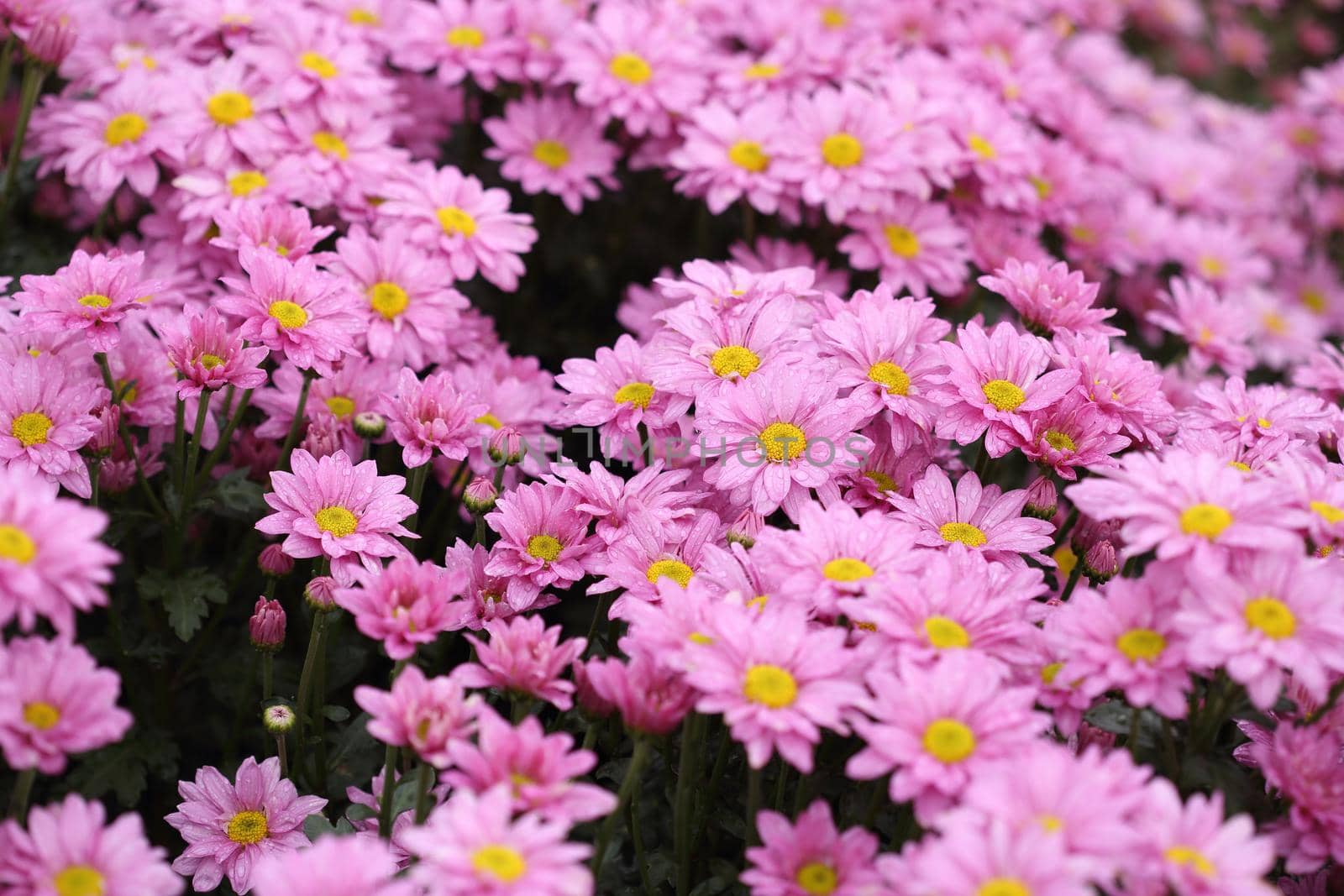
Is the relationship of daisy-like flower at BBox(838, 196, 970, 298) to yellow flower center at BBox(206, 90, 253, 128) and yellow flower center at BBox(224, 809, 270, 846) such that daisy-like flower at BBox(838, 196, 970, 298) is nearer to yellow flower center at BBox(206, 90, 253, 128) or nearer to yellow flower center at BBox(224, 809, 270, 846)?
yellow flower center at BBox(206, 90, 253, 128)

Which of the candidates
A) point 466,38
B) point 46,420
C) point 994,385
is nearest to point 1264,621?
point 994,385

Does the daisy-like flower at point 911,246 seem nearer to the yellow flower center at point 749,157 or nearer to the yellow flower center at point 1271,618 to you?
the yellow flower center at point 749,157

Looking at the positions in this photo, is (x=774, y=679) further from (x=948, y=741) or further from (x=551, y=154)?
(x=551, y=154)

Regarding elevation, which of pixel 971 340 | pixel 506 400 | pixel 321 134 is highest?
pixel 971 340

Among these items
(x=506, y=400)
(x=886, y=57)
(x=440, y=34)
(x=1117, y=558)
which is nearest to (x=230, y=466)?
(x=506, y=400)

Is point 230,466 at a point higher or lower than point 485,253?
lower

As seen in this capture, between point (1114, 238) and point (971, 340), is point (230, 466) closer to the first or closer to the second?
point (971, 340)
